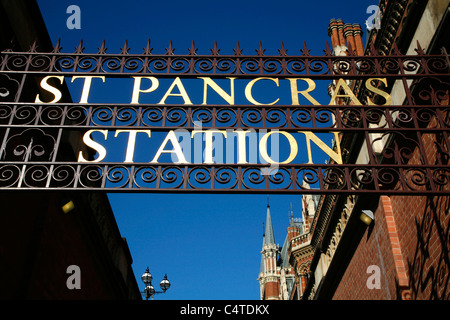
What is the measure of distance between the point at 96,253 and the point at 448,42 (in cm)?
745

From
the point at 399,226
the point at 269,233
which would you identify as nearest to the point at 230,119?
the point at 399,226

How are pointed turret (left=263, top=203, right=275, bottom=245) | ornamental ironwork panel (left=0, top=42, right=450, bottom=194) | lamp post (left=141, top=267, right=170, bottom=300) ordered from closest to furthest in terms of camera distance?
ornamental ironwork panel (left=0, top=42, right=450, bottom=194)
lamp post (left=141, top=267, right=170, bottom=300)
pointed turret (left=263, top=203, right=275, bottom=245)

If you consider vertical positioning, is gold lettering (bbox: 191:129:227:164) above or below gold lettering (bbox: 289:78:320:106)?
below

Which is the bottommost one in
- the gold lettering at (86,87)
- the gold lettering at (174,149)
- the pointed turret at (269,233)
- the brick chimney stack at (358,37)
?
the gold lettering at (174,149)

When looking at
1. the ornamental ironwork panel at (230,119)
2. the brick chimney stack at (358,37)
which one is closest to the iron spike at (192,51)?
the ornamental ironwork panel at (230,119)

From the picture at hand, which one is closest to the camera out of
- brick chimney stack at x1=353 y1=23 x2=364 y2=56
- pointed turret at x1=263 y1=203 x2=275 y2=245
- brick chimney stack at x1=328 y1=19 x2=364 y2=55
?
brick chimney stack at x1=328 y1=19 x2=364 y2=55

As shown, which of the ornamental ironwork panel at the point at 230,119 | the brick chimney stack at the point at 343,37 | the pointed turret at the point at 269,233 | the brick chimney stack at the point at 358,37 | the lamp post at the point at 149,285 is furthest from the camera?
the pointed turret at the point at 269,233

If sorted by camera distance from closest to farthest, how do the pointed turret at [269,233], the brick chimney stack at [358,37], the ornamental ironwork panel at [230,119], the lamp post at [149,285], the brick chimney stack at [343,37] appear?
→ 1. the ornamental ironwork panel at [230,119]
2. the lamp post at [149,285]
3. the brick chimney stack at [343,37]
4. the brick chimney stack at [358,37]
5. the pointed turret at [269,233]

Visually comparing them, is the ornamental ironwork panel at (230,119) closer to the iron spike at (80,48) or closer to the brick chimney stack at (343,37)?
the iron spike at (80,48)

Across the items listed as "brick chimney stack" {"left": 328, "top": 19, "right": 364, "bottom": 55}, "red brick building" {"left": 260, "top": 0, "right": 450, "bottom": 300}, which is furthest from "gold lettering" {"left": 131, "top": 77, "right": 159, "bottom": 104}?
"brick chimney stack" {"left": 328, "top": 19, "right": 364, "bottom": 55}

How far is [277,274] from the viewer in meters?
61.9

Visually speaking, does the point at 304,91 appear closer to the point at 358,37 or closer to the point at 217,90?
the point at 217,90

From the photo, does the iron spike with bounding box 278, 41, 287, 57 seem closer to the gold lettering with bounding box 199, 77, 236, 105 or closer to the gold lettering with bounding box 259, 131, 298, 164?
the gold lettering with bounding box 199, 77, 236, 105
